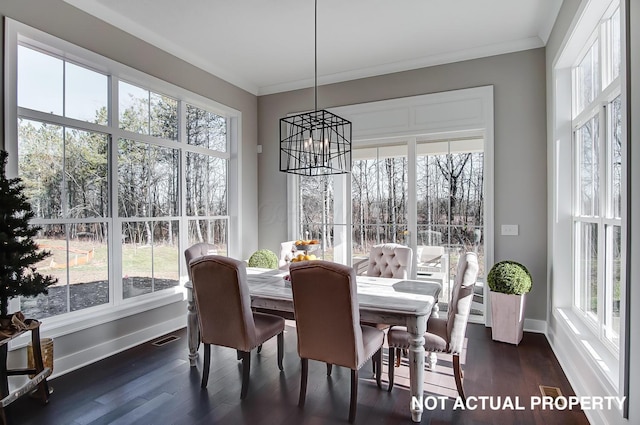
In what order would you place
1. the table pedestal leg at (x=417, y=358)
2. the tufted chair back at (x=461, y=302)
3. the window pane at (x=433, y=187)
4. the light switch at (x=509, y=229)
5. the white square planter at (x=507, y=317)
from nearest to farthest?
1. the table pedestal leg at (x=417, y=358)
2. the tufted chair back at (x=461, y=302)
3. the white square planter at (x=507, y=317)
4. the light switch at (x=509, y=229)
5. the window pane at (x=433, y=187)

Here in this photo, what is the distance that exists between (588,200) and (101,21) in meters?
4.32

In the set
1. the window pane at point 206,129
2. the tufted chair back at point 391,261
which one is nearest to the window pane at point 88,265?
the window pane at point 206,129

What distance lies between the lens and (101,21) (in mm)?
3162

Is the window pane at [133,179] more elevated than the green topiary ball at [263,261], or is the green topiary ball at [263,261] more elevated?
the window pane at [133,179]

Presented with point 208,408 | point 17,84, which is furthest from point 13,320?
point 17,84

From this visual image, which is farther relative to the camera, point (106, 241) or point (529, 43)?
point (529, 43)

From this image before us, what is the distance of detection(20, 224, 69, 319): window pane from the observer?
111 inches

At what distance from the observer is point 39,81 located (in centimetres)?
283

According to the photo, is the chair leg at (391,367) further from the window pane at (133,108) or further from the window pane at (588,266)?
the window pane at (133,108)

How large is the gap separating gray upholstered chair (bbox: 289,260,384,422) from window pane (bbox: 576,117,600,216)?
75.8 inches

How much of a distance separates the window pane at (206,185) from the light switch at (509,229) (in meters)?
3.41

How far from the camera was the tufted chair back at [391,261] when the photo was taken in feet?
11.4

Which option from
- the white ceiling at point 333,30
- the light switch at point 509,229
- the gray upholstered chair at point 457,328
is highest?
the white ceiling at point 333,30

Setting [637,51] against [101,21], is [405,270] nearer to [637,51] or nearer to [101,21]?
[637,51]
